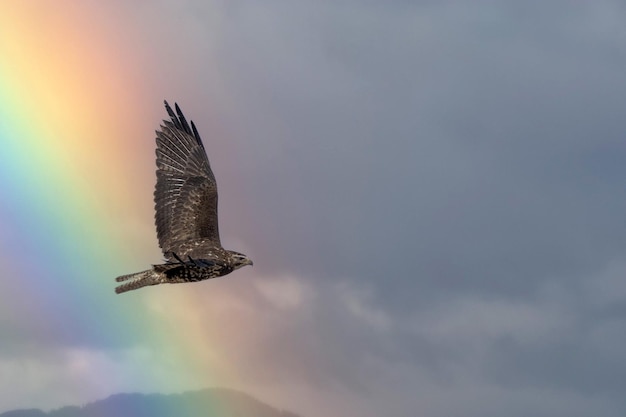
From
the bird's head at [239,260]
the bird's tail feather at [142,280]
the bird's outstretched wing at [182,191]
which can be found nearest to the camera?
the bird's tail feather at [142,280]

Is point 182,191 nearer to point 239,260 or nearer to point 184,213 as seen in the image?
point 184,213

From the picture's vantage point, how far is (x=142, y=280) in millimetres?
35906

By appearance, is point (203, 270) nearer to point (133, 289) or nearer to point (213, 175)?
point (133, 289)

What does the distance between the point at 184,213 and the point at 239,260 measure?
5.86 meters

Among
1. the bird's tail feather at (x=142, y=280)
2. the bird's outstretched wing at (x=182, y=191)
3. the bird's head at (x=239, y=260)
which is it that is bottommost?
the bird's tail feather at (x=142, y=280)

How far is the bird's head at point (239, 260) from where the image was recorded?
123 ft

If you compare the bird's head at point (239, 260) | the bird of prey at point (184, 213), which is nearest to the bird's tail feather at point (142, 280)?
the bird of prey at point (184, 213)

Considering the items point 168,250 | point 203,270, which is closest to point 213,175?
point 168,250

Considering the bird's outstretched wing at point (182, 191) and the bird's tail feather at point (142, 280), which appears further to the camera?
the bird's outstretched wing at point (182, 191)

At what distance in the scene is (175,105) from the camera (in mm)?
45812

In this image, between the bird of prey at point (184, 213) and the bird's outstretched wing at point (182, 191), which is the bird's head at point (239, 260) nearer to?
the bird of prey at point (184, 213)

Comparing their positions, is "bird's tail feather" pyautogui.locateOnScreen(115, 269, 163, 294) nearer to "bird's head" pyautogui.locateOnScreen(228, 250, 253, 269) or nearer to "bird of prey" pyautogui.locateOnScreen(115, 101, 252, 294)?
"bird of prey" pyautogui.locateOnScreen(115, 101, 252, 294)

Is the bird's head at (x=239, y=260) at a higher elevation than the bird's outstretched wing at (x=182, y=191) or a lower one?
lower

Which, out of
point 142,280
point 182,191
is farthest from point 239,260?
point 182,191
